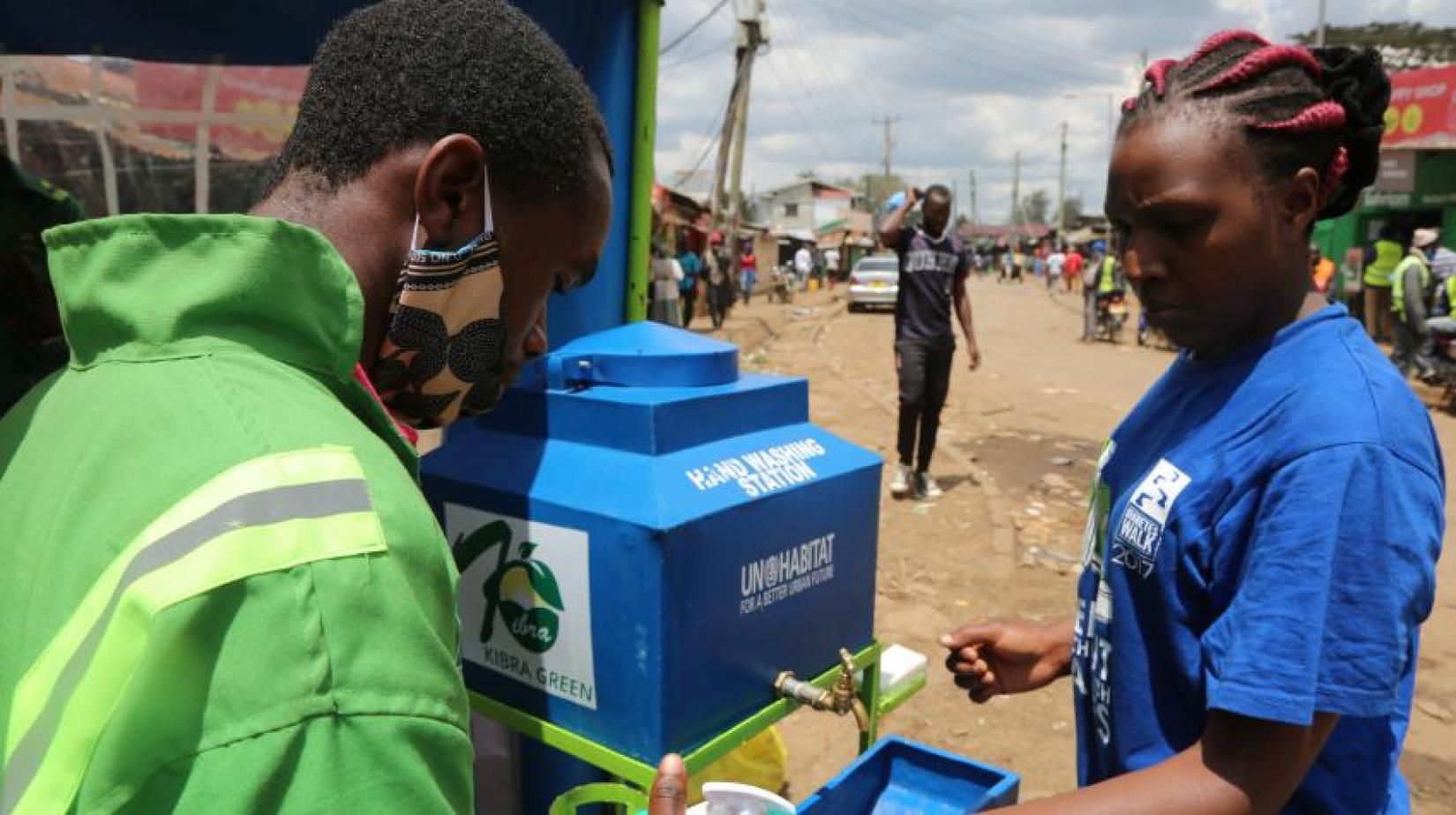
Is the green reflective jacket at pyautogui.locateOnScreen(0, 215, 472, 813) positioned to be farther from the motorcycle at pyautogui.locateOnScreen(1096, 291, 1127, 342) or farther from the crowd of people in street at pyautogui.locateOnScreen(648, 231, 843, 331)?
the motorcycle at pyautogui.locateOnScreen(1096, 291, 1127, 342)

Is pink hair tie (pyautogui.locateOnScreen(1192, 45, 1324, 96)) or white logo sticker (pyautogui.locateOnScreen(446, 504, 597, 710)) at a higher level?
pink hair tie (pyautogui.locateOnScreen(1192, 45, 1324, 96))

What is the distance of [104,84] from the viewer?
112 inches

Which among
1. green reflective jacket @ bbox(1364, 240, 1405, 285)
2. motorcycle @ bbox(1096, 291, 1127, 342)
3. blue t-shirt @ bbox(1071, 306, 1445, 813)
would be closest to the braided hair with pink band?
blue t-shirt @ bbox(1071, 306, 1445, 813)

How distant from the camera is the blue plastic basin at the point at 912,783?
64.5 inches

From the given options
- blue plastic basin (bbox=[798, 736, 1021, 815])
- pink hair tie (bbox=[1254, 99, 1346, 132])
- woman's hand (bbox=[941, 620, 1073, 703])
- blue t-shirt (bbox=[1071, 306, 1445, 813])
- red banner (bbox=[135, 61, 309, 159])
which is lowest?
blue plastic basin (bbox=[798, 736, 1021, 815])

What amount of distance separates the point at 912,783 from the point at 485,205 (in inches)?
48.9

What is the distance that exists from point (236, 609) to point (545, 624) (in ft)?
4.16

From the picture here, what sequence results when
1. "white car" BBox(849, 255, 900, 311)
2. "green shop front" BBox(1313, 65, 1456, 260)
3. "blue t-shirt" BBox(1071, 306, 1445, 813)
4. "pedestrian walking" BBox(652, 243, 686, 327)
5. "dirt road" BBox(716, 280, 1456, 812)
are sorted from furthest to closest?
"white car" BBox(849, 255, 900, 311) < "green shop front" BBox(1313, 65, 1456, 260) < "pedestrian walking" BBox(652, 243, 686, 327) < "dirt road" BBox(716, 280, 1456, 812) < "blue t-shirt" BBox(1071, 306, 1445, 813)

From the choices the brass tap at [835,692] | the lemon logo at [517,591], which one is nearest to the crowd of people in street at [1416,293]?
the brass tap at [835,692]

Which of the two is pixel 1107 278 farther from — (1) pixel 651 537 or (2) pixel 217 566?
(2) pixel 217 566

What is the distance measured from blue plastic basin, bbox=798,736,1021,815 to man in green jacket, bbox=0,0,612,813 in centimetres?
107

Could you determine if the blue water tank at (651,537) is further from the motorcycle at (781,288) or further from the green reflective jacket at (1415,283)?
the motorcycle at (781,288)

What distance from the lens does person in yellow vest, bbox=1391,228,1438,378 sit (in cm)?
1002

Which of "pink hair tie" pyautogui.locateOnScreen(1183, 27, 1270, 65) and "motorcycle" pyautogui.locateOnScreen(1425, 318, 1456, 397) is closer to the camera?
"pink hair tie" pyautogui.locateOnScreen(1183, 27, 1270, 65)
